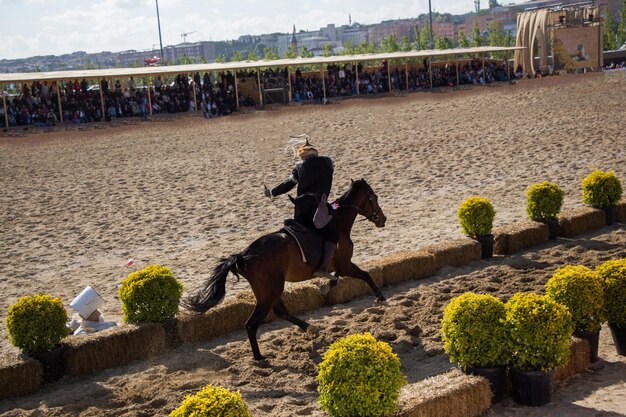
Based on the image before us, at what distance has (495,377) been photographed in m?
6.79

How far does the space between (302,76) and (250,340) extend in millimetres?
33092

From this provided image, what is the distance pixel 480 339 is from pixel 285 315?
2.71 meters

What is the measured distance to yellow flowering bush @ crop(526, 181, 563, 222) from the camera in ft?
41.5

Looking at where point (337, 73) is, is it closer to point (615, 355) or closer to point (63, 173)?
point (63, 173)

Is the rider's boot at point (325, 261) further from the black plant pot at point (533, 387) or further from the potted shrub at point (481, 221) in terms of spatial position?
the potted shrub at point (481, 221)

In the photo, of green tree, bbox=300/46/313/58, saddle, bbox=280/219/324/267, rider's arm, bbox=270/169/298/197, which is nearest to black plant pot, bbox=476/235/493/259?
saddle, bbox=280/219/324/267

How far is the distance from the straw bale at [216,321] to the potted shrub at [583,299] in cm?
366

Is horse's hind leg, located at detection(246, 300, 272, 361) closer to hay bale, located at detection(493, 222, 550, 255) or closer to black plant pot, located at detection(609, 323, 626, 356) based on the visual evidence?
black plant pot, located at detection(609, 323, 626, 356)

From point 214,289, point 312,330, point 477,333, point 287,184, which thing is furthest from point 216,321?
point 477,333

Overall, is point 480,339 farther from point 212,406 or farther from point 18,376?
point 18,376

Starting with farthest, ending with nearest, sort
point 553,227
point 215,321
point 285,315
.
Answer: point 553,227 → point 215,321 → point 285,315

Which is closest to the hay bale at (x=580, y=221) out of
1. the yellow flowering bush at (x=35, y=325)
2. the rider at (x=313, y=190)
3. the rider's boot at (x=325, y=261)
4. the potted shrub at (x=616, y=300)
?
the potted shrub at (x=616, y=300)

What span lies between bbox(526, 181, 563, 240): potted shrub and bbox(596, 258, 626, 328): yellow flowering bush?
4845 mm

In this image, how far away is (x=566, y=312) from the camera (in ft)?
23.0
